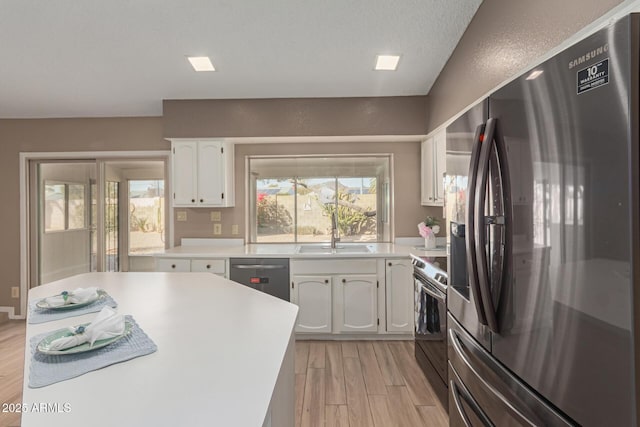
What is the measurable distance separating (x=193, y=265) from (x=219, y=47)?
6.63 feet

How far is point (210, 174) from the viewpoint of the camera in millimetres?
3785

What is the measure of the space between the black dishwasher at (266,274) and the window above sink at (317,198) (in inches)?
30.8

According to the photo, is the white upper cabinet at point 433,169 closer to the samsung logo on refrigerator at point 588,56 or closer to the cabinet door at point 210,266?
the cabinet door at point 210,266

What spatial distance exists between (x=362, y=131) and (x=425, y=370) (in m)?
2.31

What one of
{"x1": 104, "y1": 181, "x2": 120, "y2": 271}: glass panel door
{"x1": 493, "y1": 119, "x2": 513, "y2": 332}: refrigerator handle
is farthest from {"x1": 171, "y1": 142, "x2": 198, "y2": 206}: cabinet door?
{"x1": 493, "y1": 119, "x2": 513, "y2": 332}: refrigerator handle

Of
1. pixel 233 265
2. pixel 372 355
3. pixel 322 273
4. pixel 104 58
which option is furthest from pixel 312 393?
pixel 104 58

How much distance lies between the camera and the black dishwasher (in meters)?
3.44

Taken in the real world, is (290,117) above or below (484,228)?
above

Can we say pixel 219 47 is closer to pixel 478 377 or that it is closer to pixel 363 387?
pixel 478 377

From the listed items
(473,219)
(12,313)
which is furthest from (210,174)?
(473,219)

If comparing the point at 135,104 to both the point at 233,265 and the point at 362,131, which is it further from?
the point at 362,131

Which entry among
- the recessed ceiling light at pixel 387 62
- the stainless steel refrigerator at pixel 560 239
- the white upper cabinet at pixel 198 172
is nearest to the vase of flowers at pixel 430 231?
the recessed ceiling light at pixel 387 62

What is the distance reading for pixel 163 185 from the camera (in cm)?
426

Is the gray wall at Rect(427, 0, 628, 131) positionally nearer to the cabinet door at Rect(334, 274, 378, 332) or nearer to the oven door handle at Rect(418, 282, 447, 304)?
the oven door handle at Rect(418, 282, 447, 304)
